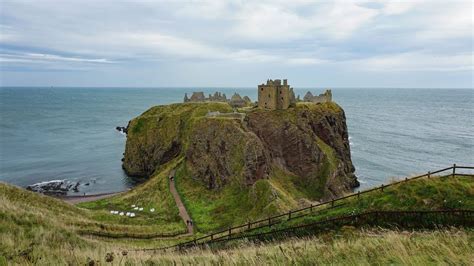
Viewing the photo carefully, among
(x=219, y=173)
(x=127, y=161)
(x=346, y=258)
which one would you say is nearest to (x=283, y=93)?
(x=219, y=173)

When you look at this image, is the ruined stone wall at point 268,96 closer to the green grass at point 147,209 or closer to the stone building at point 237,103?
the stone building at point 237,103

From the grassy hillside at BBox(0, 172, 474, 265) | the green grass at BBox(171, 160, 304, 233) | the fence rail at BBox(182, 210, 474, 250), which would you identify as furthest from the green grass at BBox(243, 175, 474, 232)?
the green grass at BBox(171, 160, 304, 233)

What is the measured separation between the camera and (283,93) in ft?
239

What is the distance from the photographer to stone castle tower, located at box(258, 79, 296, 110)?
72.2 metres

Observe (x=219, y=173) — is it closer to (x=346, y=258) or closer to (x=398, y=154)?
(x=346, y=258)

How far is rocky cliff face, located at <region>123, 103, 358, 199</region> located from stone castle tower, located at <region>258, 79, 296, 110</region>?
5.68ft

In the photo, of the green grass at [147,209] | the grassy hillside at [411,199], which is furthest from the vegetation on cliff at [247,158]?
the grassy hillside at [411,199]

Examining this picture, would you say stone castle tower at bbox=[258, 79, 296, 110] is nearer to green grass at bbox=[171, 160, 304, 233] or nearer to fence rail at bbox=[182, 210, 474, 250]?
green grass at bbox=[171, 160, 304, 233]

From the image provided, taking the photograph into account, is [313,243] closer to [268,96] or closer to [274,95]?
[274,95]

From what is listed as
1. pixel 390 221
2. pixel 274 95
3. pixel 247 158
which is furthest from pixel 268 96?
pixel 390 221

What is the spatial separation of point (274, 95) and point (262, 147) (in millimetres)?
15718

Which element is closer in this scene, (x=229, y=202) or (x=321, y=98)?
(x=229, y=202)

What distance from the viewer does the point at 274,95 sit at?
7225cm

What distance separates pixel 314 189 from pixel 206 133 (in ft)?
84.3
